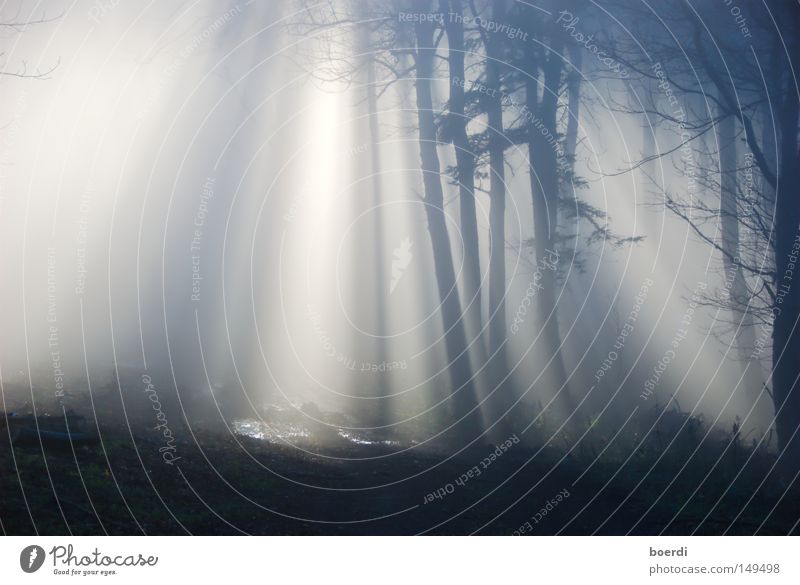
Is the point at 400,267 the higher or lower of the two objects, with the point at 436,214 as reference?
lower

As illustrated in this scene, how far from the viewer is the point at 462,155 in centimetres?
562

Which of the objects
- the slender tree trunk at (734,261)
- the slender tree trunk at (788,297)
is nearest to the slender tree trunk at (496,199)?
the slender tree trunk at (734,261)

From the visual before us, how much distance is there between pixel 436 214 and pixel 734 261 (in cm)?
226

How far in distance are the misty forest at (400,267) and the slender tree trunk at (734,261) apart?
0.02 m

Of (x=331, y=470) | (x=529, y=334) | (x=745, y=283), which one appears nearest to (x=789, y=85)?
(x=745, y=283)

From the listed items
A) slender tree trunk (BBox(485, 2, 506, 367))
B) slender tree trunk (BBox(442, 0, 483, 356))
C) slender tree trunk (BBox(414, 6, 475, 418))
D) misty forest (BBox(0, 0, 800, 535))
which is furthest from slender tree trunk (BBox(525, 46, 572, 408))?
slender tree trunk (BBox(414, 6, 475, 418))

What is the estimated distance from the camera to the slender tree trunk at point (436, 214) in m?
5.59

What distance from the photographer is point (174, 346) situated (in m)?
5.20
